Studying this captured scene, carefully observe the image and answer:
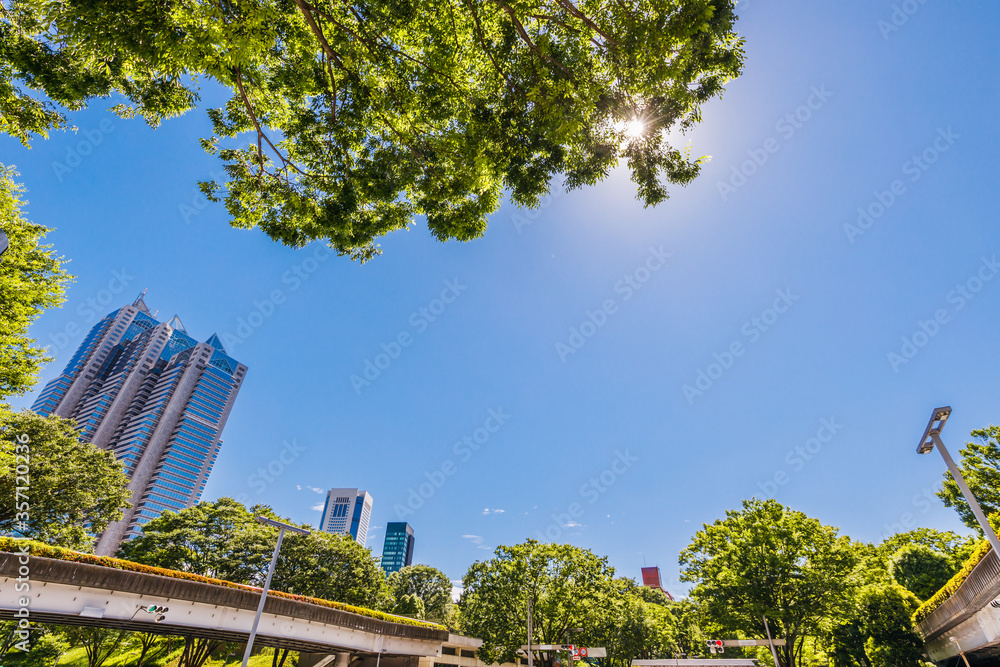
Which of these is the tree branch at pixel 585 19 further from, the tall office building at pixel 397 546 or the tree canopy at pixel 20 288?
the tall office building at pixel 397 546

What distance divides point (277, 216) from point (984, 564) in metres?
22.8

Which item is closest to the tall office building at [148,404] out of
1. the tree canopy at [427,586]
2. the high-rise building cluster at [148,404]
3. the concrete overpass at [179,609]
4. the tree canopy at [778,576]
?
the high-rise building cluster at [148,404]

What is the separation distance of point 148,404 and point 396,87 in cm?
17453

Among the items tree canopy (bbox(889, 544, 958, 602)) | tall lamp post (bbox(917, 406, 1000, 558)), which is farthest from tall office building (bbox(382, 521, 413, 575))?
tall lamp post (bbox(917, 406, 1000, 558))

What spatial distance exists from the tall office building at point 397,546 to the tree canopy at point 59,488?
7323 inches

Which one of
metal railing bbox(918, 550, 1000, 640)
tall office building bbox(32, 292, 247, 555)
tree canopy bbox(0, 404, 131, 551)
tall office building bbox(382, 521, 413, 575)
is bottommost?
metal railing bbox(918, 550, 1000, 640)

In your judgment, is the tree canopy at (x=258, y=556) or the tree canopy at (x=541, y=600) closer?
the tree canopy at (x=541, y=600)

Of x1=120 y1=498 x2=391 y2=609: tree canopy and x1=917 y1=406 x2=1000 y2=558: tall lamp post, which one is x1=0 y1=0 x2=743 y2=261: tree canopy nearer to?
x1=917 y1=406 x2=1000 y2=558: tall lamp post

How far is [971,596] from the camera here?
1414 cm

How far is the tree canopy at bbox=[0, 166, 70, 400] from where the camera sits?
11.8 m

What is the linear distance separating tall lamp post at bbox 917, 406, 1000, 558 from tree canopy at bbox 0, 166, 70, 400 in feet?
77.3

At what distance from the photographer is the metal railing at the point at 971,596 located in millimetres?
12445

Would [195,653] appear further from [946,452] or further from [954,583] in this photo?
[954,583]

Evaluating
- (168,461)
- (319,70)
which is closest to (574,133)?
(319,70)
